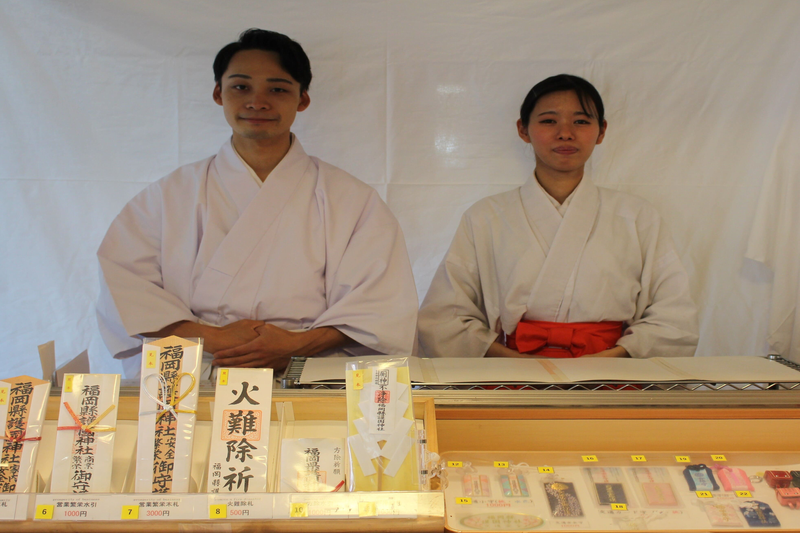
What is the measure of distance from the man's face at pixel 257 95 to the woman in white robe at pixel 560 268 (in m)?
0.88

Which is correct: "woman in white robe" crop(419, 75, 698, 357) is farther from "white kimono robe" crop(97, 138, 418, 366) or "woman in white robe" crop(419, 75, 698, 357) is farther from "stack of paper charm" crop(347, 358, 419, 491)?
"stack of paper charm" crop(347, 358, 419, 491)

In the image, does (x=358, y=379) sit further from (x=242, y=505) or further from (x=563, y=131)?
(x=563, y=131)

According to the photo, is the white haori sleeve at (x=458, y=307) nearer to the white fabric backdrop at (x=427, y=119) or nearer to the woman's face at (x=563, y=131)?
the white fabric backdrop at (x=427, y=119)

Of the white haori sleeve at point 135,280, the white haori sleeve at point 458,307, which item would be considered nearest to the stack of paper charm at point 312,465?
the white haori sleeve at point 135,280

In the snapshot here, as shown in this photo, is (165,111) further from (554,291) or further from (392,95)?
(554,291)

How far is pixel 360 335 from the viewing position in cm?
204

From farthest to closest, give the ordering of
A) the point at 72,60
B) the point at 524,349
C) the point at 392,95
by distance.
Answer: the point at 392,95
the point at 72,60
the point at 524,349

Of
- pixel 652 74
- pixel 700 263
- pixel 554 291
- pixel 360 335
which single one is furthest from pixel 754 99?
pixel 360 335

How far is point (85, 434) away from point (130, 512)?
189 millimetres

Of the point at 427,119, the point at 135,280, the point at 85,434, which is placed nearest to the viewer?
the point at 85,434

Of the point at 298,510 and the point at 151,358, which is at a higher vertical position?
the point at 151,358

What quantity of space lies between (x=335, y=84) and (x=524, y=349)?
1396 millimetres

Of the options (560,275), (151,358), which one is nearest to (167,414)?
(151,358)

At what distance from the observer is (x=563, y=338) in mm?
2256
